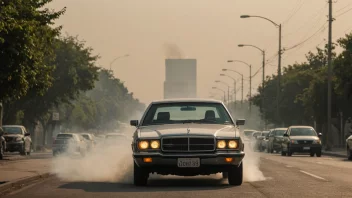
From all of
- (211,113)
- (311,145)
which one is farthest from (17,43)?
(311,145)

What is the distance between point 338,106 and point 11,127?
31.5m

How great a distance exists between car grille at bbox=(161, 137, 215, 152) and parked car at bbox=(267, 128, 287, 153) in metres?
36.4

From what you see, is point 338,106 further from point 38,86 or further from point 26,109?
point 38,86

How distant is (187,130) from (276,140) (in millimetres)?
38964

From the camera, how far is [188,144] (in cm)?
1703

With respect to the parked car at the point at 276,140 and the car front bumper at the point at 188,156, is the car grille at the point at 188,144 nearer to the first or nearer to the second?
the car front bumper at the point at 188,156

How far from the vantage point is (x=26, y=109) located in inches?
2527

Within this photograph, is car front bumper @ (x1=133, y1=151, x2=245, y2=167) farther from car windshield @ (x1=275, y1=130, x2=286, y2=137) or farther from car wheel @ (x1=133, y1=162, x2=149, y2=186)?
car windshield @ (x1=275, y1=130, x2=286, y2=137)

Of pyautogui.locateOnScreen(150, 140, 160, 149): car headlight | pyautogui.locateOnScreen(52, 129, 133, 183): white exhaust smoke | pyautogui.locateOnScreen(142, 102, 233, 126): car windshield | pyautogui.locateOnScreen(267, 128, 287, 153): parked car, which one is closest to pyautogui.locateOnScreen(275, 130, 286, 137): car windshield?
pyautogui.locateOnScreen(267, 128, 287, 153): parked car

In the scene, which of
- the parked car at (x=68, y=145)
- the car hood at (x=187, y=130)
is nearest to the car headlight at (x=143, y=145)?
the car hood at (x=187, y=130)

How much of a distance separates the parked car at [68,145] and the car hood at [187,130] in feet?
99.9

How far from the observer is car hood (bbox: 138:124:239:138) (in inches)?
674

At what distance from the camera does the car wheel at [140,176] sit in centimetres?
1755

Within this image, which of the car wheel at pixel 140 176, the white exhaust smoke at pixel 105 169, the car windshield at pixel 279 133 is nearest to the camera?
the car wheel at pixel 140 176
